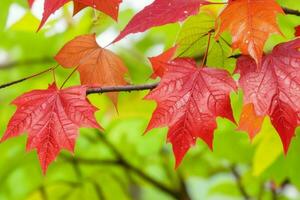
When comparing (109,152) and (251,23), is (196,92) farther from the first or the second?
(109,152)

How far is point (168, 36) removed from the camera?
139cm

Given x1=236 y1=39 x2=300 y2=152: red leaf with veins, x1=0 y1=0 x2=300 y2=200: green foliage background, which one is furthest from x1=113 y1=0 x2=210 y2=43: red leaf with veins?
x1=0 y1=0 x2=300 y2=200: green foliage background

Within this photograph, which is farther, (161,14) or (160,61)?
(160,61)

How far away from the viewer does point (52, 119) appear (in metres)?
0.78

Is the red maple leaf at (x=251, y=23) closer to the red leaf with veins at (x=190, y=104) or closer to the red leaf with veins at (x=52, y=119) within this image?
the red leaf with veins at (x=190, y=104)

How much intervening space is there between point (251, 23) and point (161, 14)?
0.38ft

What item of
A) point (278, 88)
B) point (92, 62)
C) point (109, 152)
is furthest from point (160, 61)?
point (109, 152)

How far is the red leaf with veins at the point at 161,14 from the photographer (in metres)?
0.71

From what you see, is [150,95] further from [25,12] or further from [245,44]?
[25,12]

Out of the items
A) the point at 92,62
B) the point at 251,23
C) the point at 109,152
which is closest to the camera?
the point at 251,23

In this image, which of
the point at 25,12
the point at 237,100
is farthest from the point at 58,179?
the point at 237,100

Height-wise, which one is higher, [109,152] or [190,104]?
[190,104]

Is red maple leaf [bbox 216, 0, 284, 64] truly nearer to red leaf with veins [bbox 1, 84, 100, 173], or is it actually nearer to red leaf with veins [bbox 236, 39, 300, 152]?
red leaf with veins [bbox 236, 39, 300, 152]

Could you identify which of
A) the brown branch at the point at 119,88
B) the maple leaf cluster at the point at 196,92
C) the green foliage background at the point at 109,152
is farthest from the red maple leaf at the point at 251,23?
the green foliage background at the point at 109,152
